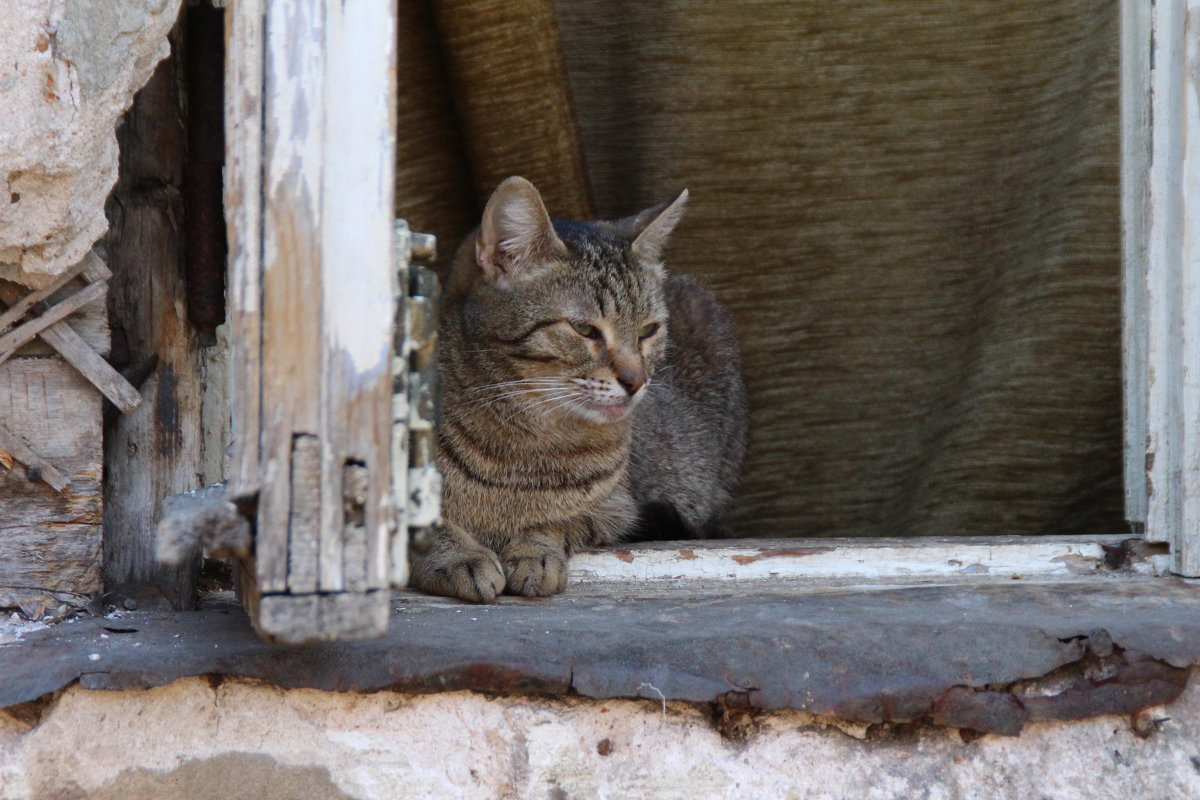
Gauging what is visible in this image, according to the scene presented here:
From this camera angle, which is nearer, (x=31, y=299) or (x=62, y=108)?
(x=62, y=108)

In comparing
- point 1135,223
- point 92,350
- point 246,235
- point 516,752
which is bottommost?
point 516,752

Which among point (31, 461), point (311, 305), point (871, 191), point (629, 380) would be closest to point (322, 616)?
point (311, 305)

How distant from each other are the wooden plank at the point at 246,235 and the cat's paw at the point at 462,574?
2.46ft

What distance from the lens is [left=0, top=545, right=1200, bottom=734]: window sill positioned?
5.63ft

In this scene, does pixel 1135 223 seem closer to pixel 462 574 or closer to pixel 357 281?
pixel 462 574

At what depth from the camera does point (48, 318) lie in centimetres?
195

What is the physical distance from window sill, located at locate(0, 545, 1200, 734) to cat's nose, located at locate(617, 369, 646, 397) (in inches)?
27.0

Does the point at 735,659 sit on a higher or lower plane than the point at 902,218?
lower

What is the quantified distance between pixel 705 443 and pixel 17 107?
2236 mm

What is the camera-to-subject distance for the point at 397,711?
69.8 inches

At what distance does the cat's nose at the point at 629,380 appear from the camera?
255 cm

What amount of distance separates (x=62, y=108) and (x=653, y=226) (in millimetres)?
1445

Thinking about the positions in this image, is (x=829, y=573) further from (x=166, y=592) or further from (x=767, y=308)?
(x=767, y=308)

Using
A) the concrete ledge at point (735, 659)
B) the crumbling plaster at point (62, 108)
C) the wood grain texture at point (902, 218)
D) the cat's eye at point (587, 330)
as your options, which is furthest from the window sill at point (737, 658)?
the wood grain texture at point (902, 218)
